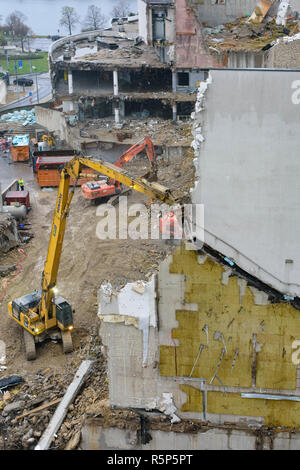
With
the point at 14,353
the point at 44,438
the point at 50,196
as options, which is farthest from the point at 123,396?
the point at 50,196

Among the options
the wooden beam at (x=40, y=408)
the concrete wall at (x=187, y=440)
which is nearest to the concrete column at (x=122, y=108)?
the wooden beam at (x=40, y=408)

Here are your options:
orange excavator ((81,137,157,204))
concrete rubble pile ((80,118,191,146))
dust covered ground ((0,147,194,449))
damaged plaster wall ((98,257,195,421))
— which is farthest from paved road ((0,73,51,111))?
damaged plaster wall ((98,257,195,421))

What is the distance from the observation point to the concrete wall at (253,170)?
9.26 metres

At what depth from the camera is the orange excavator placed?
28.5 metres

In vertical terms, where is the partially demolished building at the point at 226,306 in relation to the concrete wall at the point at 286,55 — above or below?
below

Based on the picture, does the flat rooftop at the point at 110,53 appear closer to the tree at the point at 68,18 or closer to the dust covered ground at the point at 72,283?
the dust covered ground at the point at 72,283

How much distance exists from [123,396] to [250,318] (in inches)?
123

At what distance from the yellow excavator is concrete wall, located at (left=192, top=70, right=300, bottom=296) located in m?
5.60

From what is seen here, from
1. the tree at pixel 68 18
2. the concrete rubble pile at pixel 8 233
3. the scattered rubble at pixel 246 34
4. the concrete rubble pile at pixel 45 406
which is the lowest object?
the concrete rubble pile at pixel 45 406

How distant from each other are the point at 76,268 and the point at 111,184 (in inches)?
302

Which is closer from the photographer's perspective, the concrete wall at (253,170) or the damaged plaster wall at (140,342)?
the concrete wall at (253,170)

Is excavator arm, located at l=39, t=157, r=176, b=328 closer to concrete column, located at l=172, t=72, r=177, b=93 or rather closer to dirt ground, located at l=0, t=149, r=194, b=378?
dirt ground, located at l=0, t=149, r=194, b=378

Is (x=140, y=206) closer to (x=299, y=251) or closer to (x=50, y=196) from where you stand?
(x=50, y=196)

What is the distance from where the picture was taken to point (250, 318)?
34.5ft
